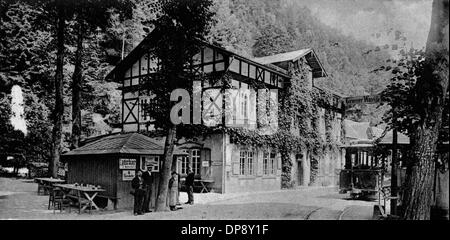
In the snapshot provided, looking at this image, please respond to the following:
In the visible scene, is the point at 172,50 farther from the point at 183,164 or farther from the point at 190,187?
the point at 183,164

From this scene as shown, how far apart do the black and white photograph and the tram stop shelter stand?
0.15ft

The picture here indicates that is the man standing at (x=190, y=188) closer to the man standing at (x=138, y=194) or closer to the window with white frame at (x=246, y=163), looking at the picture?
the man standing at (x=138, y=194)

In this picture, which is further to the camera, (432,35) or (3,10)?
(3,10)

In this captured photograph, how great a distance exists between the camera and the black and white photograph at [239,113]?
540 cm

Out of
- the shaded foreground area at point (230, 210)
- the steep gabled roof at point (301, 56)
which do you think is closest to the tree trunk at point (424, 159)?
the shaded foreground area at point (230, 210)

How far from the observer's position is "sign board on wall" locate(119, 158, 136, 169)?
8.76 meters

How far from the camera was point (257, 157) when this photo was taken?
43.5 feet

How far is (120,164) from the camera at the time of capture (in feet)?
28.7

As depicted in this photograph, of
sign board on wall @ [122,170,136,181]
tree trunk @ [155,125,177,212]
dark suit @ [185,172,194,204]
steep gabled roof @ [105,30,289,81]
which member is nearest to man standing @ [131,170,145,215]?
tree trunk @ [155,125,177,212]

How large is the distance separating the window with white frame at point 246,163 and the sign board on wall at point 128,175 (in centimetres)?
461
